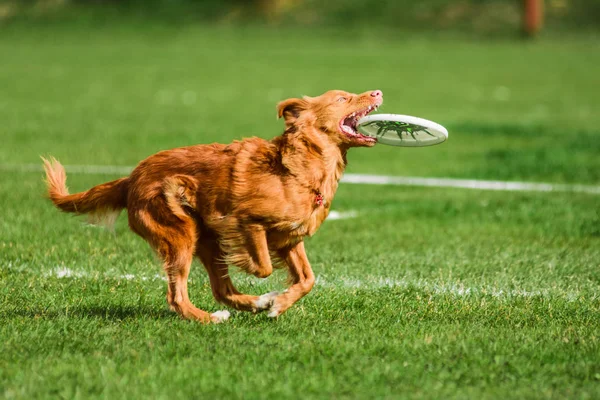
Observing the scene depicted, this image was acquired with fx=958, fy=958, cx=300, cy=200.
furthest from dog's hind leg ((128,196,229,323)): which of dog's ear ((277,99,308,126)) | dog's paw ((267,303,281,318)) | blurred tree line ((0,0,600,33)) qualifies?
blurred tree line ((0,0,600,33))

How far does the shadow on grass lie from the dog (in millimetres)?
191

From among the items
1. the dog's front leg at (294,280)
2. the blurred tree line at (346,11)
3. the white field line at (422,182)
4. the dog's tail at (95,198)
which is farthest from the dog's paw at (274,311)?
the blurred tree line at (346,11)

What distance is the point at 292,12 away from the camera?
42906 millimetres

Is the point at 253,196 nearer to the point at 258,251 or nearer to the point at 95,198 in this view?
the point at 258,251

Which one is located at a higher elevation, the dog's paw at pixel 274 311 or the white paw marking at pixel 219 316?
the dog's paw at pixel 274 311

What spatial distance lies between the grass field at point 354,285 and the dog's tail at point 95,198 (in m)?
0.53

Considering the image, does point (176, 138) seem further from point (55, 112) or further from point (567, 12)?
point (567, 12)

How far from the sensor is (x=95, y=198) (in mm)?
5871

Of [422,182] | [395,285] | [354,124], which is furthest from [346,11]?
[354,124]

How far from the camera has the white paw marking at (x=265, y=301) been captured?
18.1ft

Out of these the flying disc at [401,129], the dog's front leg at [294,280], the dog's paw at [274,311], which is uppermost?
the flying disc at [401,129]

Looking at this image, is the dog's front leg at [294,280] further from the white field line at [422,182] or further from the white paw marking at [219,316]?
the white field line at [422,182]

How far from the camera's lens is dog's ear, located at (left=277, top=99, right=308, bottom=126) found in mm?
5578

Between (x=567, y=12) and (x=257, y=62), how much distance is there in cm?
1613
